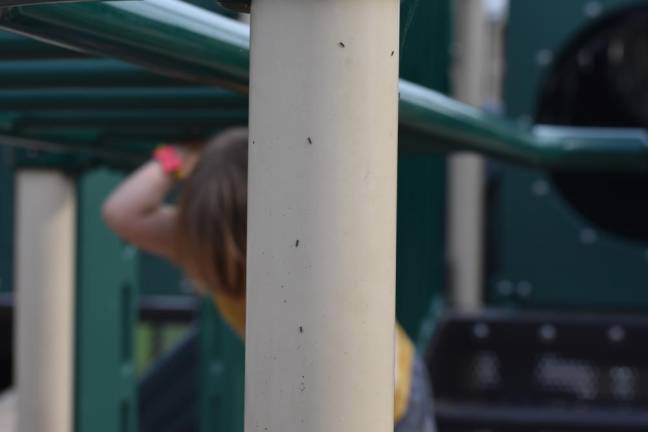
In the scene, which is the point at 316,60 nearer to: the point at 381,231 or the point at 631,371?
the point at 381,231

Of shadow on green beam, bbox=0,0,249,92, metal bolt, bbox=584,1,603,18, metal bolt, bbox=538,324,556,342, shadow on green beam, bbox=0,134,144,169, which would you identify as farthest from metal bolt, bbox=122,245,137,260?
metal bolt, bbox=584,1,603,18

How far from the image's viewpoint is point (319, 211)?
0.49 metres

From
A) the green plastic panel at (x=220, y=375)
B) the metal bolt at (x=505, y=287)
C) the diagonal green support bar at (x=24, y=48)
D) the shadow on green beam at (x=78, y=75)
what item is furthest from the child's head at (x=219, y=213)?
the metal bolt at (x=505, y=287)

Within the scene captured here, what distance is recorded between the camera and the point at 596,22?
313 cm

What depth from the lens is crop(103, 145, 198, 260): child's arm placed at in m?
1.54

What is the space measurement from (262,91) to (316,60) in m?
0.03

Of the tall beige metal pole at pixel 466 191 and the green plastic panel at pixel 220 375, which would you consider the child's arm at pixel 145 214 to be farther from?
the tall beige metal pole at pixel 466 191

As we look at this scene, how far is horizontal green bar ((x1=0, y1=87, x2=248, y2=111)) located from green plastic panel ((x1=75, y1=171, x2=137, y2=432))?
439 mm

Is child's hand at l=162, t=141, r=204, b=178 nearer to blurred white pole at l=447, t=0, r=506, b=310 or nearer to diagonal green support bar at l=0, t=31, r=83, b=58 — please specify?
diagonal green support bar at l=0, t=31, r=83, b=58

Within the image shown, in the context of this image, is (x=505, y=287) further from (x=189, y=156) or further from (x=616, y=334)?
(x=189, y=156)

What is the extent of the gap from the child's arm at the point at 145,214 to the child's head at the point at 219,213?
0.58ft

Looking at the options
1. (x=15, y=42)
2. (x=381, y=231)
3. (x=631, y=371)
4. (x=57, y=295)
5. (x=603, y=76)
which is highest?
(x=603, y=76)

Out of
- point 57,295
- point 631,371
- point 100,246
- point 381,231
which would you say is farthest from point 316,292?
point 631,371

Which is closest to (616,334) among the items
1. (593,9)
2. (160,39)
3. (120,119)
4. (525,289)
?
(525,289)
